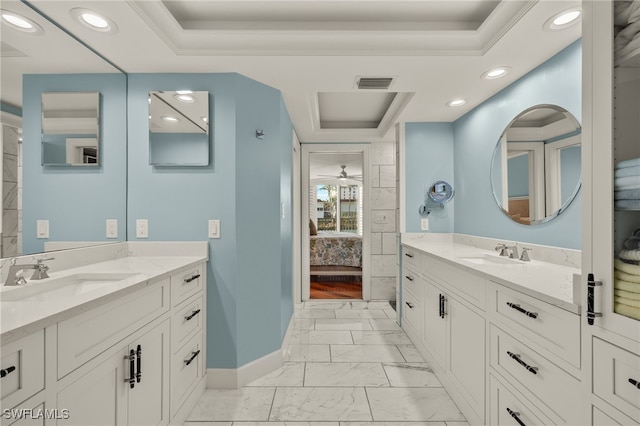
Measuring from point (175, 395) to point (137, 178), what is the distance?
1498mm

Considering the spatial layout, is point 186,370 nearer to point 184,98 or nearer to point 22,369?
point 22,369

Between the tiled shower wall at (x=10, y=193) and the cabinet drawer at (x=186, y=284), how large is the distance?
0.75m

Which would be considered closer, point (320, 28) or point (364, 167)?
point (320, 28)

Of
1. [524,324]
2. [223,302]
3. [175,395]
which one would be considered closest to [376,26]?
[524,324]

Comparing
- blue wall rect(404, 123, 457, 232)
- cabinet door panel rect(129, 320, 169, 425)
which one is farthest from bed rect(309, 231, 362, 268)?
cabinet door panel rect(129, 320, 169, 425)

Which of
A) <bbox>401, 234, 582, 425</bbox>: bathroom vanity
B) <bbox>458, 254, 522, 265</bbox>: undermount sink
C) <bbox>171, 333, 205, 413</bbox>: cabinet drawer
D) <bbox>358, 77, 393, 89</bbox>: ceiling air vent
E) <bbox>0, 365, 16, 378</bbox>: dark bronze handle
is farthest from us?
<bbox>358, 77, 393, 89</bbox>: ceiling air vent

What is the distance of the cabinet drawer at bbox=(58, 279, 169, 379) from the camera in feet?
3.38

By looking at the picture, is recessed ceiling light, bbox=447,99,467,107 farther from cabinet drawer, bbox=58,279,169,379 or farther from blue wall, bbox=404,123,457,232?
cabinet drawer, bbox=58,279,169,379

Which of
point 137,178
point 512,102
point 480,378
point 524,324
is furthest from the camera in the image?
point 512,102

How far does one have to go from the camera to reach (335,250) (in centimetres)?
610

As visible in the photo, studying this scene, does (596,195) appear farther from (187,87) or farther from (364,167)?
(364,167)

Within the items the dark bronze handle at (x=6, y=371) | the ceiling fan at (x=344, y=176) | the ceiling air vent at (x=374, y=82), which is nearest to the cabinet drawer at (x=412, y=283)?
the ceiling air vent at (x=374, y=82)

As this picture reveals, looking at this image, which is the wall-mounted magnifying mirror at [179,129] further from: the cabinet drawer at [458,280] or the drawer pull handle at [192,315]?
the cabinet drawer at [458,280]

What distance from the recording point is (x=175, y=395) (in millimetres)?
1777
